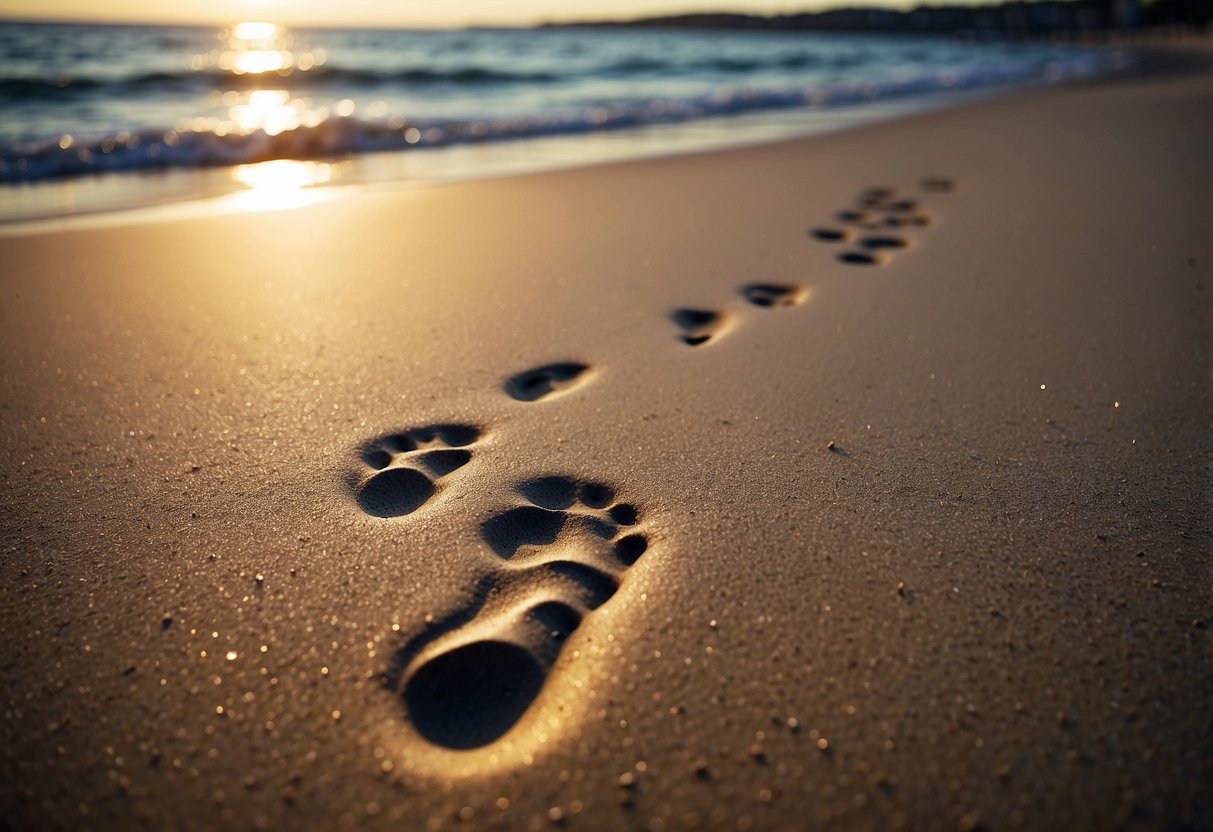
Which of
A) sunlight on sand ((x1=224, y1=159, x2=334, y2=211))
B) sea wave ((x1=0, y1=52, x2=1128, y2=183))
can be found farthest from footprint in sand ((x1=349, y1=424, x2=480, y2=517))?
sea wave ((x1=0, y1=52, x2=1128, y2=183))

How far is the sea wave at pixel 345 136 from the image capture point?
4.74 metres

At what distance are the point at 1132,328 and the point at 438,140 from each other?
504 centimetres

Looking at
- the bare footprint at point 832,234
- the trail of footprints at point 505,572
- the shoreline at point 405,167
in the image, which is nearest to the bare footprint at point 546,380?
the trail of footprints at point 505,572

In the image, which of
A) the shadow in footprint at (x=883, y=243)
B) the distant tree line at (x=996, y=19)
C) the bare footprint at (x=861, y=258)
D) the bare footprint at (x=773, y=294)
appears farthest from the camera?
the distant tree line at (x=996, y=19)

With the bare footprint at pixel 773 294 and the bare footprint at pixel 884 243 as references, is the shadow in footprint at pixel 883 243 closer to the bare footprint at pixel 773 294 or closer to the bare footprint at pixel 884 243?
the bare footprint at pixel 884 243

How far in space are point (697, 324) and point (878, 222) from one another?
1.29 meters

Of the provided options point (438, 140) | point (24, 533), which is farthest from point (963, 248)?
point (438, 140)

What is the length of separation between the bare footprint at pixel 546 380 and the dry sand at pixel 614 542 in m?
0.01

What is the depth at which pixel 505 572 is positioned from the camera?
1238 millimetres

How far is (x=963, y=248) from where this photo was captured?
273cm

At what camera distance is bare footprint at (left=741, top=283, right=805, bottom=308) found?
2326mm

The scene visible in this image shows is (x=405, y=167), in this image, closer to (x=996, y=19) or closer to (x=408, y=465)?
(x=408, y=465)

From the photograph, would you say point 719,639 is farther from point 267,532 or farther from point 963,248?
point 963,248

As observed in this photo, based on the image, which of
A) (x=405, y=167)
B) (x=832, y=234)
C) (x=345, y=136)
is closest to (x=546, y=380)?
(x=832, y=234)
